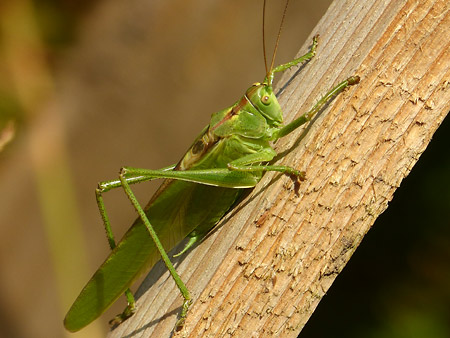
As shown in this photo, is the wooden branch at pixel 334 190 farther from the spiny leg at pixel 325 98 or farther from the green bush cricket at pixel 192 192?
the green bush cricket at pixel 192 192

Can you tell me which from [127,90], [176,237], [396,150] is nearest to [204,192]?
[176,237]

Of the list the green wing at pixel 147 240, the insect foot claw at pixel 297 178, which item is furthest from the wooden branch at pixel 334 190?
the green wing at pixel 147 240

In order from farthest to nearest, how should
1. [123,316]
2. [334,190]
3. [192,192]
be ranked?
[192,192], [123,316], [334,190]

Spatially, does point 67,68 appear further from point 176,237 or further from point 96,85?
point 176,237

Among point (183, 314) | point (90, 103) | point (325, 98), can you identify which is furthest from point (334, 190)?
point (90, 103)

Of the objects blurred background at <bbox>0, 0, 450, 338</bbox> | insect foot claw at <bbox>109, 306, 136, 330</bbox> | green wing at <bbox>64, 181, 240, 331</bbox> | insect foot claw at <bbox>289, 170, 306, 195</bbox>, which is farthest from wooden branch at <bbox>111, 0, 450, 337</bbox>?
Result: blurred background at <bbox>0, 0, 450, 338</bbox>

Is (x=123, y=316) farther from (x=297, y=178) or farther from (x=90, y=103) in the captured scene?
(x=90, y=103)
